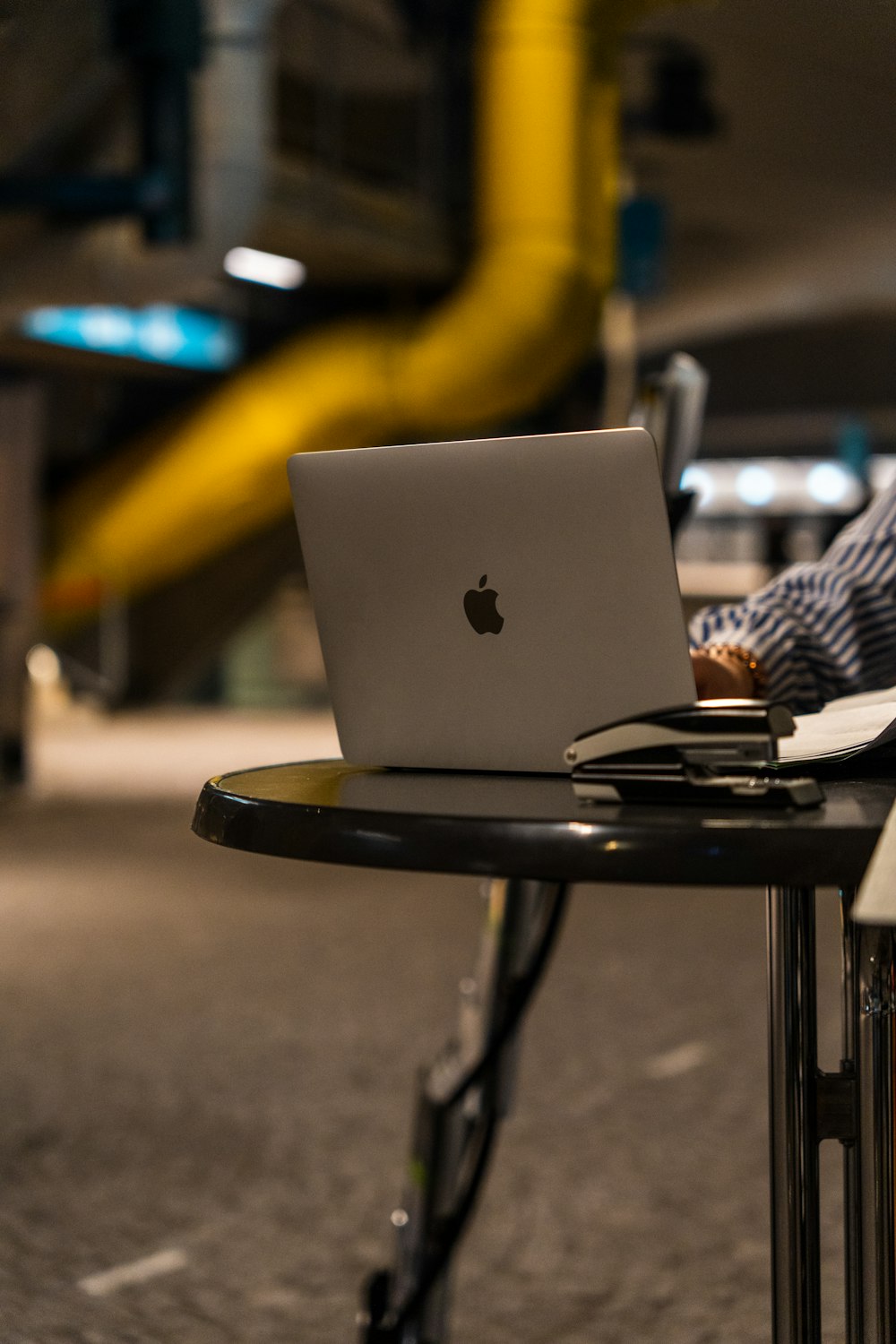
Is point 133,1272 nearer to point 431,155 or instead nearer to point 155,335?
point 431,155

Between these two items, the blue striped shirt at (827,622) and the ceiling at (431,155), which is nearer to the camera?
the blue striped shirt at (827,622)

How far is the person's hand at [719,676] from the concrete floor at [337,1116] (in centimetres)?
84

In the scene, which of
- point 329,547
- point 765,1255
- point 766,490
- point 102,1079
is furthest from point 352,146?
point 766,490

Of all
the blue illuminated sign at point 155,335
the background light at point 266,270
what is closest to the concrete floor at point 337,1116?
the background light at point 266,270

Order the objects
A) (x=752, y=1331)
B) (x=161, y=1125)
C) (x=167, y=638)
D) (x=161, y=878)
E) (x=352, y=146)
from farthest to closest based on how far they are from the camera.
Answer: (x=167, y=638) < (x=352, y=146) < (x=161, y=878) < (x=161, y=1125) < (x=752, y=1331)

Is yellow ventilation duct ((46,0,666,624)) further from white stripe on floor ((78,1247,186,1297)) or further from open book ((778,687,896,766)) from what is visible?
white stripe on floor ((78,1247,186,1297))

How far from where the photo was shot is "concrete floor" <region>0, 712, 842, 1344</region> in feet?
5.00

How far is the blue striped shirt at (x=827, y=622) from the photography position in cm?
92

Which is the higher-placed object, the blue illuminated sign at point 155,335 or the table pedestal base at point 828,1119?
the blue illuminated sign at point 155,335

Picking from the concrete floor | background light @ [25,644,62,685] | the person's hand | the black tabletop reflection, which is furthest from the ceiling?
background light @ [25,644,62,685]

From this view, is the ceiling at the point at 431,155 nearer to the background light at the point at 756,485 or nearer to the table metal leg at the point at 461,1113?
the table metal leg at the point at 461,1113

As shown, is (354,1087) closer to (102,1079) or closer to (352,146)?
(102,1079)

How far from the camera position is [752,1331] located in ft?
4.70

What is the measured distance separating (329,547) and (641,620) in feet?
0.54
